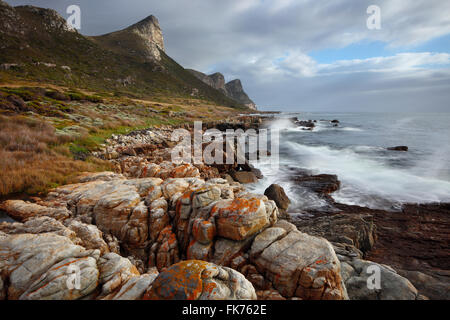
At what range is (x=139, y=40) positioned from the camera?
505ft

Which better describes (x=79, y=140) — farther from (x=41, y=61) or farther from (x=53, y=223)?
(x=41, y=61)

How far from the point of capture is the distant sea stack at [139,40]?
5444 inches

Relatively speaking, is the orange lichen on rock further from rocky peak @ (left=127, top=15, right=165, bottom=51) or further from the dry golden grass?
rocky peak @ (left=127, top=15, right=165, bottom=51)

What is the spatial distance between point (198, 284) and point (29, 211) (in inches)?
288

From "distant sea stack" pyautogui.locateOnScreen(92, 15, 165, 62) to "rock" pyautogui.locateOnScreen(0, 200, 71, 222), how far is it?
512 feet

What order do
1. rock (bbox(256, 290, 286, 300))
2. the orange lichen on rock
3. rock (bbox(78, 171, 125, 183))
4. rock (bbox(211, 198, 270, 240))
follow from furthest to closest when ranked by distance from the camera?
1. rock (bbox(78, 171, 125, 183))
2. rock (bbox(211, 198, 270, 240))
3. rock (bbox(256, 290, 286, 300))
4. the orange lichen on rock

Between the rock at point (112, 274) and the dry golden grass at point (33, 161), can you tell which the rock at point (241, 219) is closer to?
the rock at point (112, 274)

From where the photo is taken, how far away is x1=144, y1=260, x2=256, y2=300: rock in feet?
11.7

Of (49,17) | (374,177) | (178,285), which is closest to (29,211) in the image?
(178,285)

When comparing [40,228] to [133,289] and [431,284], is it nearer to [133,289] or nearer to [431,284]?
[133,289]

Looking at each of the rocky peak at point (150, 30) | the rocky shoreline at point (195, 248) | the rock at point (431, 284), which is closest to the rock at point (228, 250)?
the rocky shoreline at point (195, 248)

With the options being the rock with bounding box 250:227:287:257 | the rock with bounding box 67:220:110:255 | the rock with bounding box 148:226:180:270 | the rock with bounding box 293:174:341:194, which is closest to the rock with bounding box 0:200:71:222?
the rock with bounding box 67:220:110:255

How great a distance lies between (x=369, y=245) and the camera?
833cm
